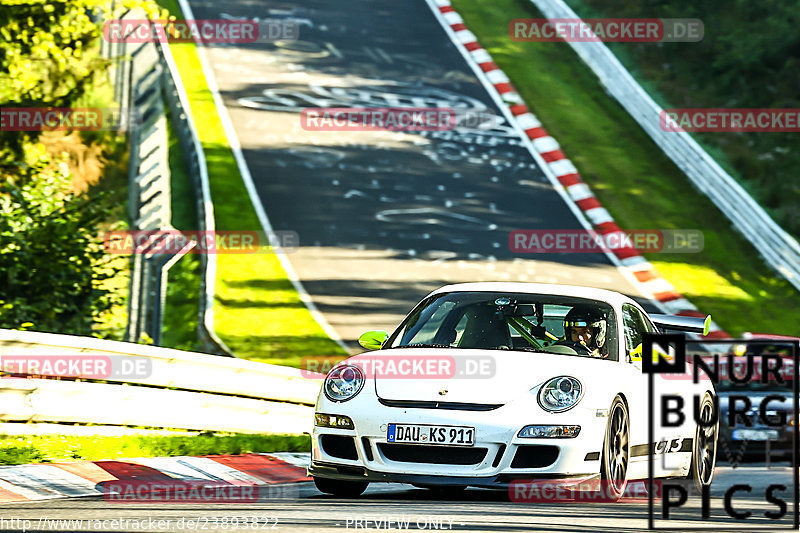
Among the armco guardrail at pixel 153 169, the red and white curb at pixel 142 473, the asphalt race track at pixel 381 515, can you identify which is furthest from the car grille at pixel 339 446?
the armco guardrail at pixel 153 169

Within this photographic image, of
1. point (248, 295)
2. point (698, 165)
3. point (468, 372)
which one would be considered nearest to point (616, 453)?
point (468, 372)

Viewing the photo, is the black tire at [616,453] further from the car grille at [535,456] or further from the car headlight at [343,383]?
the car headlight at [343,383]

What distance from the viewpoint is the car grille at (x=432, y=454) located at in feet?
26.5

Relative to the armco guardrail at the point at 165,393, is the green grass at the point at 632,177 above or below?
above

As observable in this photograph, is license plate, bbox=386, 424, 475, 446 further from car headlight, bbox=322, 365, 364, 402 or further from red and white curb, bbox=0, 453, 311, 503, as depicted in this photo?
red and white curb, bbox=0, 453, 311, 503

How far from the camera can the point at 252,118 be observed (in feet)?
92.6

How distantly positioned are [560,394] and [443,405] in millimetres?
708

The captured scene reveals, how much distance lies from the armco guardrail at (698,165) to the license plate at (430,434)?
16.1 metres

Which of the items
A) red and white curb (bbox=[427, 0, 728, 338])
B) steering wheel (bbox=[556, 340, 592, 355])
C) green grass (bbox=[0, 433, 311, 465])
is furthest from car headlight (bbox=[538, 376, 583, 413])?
red and white curb (bbox=[427, 0, 728, 338])

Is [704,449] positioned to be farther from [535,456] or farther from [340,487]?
[340,487]

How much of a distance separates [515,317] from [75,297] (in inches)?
322

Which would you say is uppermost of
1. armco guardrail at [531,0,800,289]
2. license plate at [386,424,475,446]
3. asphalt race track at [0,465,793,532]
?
armco guardrail at [531,0,800,289]

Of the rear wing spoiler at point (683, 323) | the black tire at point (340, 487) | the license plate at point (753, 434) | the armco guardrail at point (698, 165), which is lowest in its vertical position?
the license plate at point (753, 434)

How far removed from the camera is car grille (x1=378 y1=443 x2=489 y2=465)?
8078 millimetres
